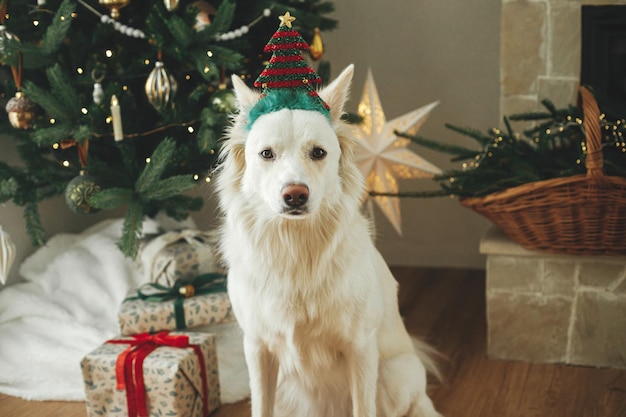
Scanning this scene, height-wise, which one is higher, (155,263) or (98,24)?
(98,24)

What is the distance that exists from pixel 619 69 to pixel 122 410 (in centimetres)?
200

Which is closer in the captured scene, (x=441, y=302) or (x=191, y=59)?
(x=191, y=59)

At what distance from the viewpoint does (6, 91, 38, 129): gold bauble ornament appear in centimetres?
222

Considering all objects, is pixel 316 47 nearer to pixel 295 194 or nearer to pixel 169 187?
pixel 169 187

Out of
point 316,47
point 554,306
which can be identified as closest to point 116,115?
point 316,47

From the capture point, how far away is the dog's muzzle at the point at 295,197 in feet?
4.45

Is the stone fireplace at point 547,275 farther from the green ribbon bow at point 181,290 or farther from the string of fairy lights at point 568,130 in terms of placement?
the green ribbon bow at point 181,290

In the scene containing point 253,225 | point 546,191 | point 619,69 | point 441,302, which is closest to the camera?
point 253,225

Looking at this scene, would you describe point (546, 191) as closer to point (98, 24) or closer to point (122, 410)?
point (122, 410)

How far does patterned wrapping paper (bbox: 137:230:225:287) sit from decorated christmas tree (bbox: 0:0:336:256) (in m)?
0.10

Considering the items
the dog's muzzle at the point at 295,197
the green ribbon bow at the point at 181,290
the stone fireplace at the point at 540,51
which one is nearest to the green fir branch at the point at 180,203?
the green ribbon bow at the point at 181,290

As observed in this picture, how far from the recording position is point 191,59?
230 cm

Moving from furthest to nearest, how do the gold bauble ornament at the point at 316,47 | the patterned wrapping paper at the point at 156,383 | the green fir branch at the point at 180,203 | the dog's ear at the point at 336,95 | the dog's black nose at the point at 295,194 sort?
1. the gold bauble ornament at the point at 316,47
2. the green fir branch at the point at 180,203
3. the patterned wrapping paper at the point at 156,383
4. the dog's ear at the point at 336,95
5. the dog's black nose at the point at 295,194

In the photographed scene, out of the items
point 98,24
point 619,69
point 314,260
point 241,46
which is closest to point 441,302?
point 619,69
